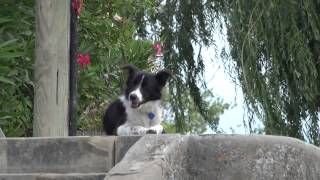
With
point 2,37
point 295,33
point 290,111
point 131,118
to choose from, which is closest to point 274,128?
point 290,111

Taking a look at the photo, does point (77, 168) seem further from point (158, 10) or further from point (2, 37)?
point (158, 10)

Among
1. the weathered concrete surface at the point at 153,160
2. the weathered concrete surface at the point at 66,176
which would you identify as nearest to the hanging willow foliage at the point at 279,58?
the weathered concrete surface at the point at 153,160

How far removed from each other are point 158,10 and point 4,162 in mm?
3737

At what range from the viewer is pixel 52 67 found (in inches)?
239

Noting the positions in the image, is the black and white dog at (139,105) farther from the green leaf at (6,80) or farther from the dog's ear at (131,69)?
the green leaf at (6,80)

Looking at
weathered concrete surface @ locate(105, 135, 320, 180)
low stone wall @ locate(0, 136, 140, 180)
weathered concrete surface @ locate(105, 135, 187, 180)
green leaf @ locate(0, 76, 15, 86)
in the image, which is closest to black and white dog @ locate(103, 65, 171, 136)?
green leaf @ locate(0, 76, 15, 86)

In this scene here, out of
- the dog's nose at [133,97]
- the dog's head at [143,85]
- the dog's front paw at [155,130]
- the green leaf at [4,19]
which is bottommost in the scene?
the dog's front paw at [155,130]

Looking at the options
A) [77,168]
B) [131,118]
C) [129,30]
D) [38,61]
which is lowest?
[77,168]

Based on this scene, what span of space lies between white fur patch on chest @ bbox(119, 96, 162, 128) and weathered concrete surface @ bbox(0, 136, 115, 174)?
1.45 metres

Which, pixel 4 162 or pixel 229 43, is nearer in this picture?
pixel 4 162

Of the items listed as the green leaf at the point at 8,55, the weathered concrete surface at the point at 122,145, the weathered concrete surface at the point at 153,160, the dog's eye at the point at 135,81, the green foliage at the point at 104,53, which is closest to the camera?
the weathered concrete surface at the point at 153,160

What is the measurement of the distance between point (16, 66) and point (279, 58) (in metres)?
2.56

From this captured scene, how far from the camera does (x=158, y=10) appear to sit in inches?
337

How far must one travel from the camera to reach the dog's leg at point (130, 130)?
622cm
